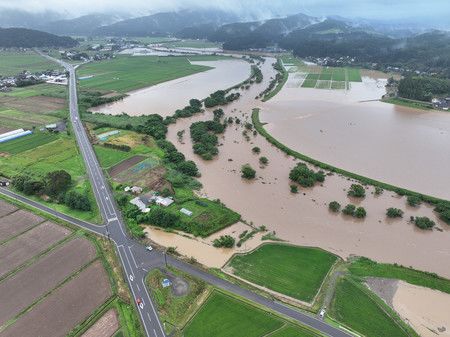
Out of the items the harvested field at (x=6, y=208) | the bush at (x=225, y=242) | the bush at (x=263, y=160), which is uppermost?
the bush at (x=263, y=160)

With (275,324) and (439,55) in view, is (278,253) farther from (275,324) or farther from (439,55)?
(439,55)

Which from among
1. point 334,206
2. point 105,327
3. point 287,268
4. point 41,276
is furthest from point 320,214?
point 41,276

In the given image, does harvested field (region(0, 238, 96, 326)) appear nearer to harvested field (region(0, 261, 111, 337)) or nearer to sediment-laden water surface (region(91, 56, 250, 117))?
harvested field (region(0, 261, 111, 337))

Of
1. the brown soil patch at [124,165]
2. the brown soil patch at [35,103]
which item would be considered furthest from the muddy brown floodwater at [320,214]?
the brown soil patch at [35,103]

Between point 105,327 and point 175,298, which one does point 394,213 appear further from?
point 105,327

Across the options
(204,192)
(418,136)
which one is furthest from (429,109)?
(204,192)

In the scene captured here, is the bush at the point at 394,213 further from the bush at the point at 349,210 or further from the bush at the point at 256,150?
the bush at the point at 256,150
